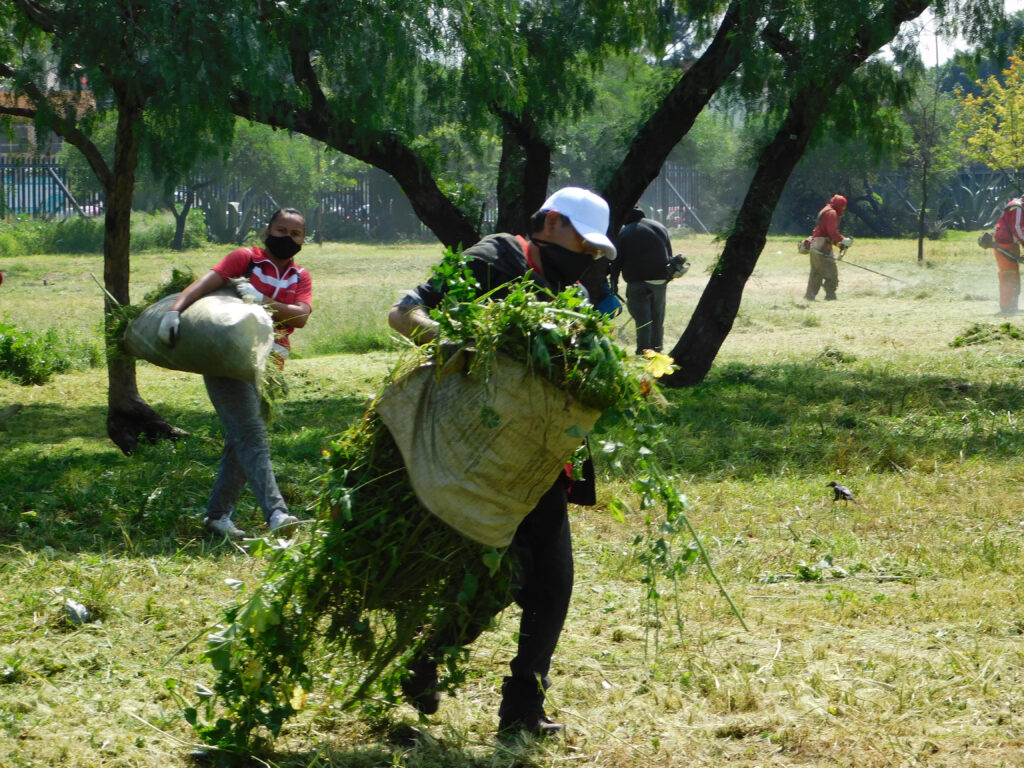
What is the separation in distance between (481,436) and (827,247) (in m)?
16.5

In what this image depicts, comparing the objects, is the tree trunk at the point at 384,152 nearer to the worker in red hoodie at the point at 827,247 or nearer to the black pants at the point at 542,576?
the black pants at the point at 542,576

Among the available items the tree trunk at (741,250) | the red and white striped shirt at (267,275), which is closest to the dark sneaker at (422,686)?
the red and white striped shirt at (267,275)

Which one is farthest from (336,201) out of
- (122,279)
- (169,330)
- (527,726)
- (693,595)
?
(527,726)

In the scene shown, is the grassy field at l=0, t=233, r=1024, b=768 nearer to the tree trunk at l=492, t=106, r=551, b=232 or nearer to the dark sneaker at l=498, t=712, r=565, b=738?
the dark sneaker at l=498, t=712, r=565, b=738

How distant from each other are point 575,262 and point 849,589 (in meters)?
2.36

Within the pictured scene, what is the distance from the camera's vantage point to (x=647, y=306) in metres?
11.7

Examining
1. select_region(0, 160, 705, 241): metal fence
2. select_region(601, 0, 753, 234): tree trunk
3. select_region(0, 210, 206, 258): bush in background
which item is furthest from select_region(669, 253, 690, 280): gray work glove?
select_region(0, 160, 705, 241): metal fence

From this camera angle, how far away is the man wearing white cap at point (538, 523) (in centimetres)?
377

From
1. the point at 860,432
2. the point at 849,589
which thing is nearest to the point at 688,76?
the point at 860,432

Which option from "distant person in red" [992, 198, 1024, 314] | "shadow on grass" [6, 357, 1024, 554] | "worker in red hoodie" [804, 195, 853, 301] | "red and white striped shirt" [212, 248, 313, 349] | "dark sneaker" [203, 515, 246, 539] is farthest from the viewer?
"worker in red hoodie" [804, 195, 853, 301]

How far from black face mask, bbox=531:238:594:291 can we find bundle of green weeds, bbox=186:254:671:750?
271 mm

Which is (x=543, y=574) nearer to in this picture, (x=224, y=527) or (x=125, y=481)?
(x=224, y=527)

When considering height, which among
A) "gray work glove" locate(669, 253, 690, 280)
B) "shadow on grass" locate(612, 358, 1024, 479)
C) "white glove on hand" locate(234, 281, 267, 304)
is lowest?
"shadow on grass" locate(612, 358, 1024, 479)

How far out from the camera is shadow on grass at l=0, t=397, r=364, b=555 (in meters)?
6.31
